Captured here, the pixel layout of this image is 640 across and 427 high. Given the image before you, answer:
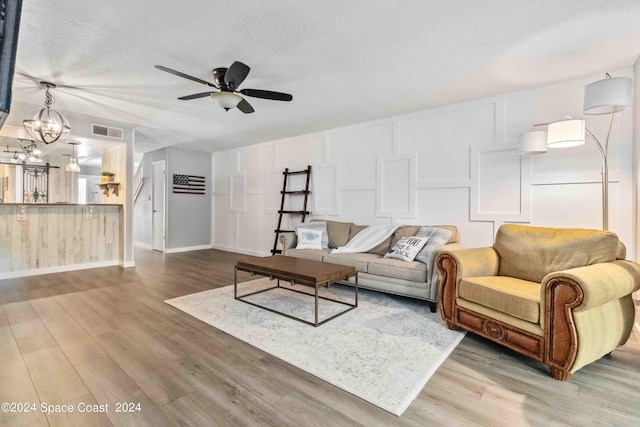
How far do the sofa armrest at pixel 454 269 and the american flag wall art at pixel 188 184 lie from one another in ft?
20.2

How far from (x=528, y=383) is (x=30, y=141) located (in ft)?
24.1

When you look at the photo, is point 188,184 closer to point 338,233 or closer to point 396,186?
point 338,233

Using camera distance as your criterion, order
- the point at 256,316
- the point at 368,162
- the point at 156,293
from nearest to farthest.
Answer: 1. the point at 256,316
2. the point at 156,293
3. the point at 368,162

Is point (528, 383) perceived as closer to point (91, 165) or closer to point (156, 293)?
point (156, 293)

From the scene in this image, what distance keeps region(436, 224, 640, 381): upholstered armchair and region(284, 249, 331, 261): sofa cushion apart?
1744mm

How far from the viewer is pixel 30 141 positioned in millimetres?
5016

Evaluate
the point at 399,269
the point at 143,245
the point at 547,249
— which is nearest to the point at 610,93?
the point at 547,249

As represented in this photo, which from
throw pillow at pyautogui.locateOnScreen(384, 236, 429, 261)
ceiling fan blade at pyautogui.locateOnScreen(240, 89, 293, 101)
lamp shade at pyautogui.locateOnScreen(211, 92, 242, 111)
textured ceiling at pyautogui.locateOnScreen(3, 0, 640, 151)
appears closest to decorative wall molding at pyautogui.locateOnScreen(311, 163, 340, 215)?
textured ceiling at pyautogui.locateOnScreen(3, 0, 640, 151)

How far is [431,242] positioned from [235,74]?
2709 mm

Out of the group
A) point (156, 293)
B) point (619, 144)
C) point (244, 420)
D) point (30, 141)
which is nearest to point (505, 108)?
point (619, 144)

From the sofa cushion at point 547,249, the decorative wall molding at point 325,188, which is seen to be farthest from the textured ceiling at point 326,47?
the sofa cushion at point 547,249

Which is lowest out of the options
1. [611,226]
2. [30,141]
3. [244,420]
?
[244,420]

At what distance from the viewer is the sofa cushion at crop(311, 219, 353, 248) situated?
4.53 metres

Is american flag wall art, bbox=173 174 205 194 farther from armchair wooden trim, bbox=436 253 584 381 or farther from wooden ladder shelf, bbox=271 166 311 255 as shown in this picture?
armchair wooden trim, bbox=436 253 584 381
